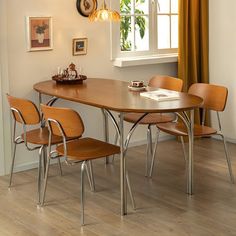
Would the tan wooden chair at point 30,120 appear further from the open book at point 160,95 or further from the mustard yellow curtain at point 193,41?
the mustard yellow curtain at point 193,41

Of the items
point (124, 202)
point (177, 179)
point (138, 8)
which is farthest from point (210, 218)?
point (138, 8)

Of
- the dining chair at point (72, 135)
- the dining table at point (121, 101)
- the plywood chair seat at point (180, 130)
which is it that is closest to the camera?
the dining chair at point (72, 135)

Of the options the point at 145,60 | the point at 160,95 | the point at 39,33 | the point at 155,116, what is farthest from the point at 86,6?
the point at 160,95

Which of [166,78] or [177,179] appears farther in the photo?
[166,78]

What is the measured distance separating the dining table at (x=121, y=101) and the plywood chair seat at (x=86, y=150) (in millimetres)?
Result: 127

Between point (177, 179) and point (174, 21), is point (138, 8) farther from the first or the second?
point (177, 179)

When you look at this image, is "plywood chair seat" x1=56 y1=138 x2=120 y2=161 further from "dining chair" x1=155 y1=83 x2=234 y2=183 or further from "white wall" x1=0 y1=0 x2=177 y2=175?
"white wall" x1=0 y1=0 x2=177 y2=175

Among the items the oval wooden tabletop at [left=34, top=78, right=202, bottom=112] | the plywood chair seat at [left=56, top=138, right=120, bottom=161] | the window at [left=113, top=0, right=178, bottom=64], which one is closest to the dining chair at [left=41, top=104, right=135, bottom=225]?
the plywood chair seat at [left=56, top=138, right=120, bottom=161]

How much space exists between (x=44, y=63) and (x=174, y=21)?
169 cm

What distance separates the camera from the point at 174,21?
587 centimetres

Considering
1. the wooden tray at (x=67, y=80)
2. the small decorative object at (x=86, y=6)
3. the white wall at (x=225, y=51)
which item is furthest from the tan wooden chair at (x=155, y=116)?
the white wall at (x=225, y=51)

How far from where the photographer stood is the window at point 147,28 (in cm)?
549

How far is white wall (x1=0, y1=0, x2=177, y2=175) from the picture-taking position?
464 centimetres

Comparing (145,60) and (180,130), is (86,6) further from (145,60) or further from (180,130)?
(180,130)
